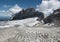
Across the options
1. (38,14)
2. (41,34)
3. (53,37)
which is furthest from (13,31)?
(38,14)

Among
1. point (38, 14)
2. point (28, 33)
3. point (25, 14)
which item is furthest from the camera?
point (25, 14)

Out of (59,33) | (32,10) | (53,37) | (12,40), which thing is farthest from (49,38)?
(32,10)

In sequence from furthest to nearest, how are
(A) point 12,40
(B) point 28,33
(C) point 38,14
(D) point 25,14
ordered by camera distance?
(D) point 25,14, (C) point 38,14, (B) point 28,33, (A) point 12,40

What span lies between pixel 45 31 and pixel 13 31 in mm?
9470

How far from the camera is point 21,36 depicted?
4681cm

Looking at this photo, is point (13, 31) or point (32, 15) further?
point (32, 15)

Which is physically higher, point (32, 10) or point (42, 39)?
point (32, 10)

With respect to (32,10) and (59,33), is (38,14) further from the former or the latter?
(59,33)

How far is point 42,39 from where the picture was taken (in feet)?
152

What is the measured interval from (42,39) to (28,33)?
→ 4493mm

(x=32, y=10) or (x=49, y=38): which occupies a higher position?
(x=32, y=10)

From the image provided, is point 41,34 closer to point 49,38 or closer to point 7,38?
point 49,38

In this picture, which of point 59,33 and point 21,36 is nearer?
point 21,36

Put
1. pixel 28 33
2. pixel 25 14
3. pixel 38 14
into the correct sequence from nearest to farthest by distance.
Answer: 1. pixel 28 33
2. pixel 38 14
3. pixel 25 14
